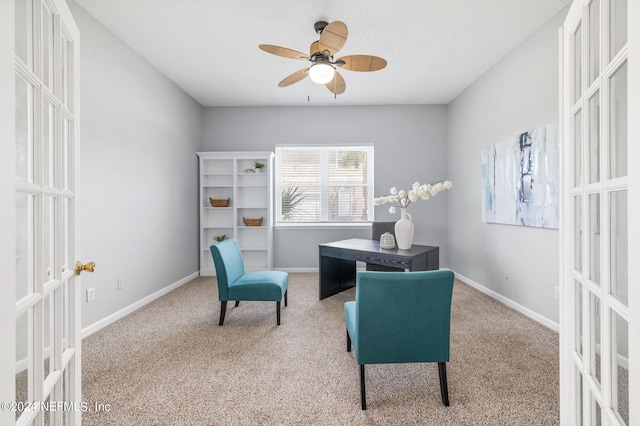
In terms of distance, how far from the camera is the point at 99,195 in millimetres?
2693

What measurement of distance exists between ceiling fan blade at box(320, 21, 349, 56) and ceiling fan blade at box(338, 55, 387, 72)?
186mm

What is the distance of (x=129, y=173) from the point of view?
3.11m

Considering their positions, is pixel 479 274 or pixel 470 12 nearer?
pixel 470 12

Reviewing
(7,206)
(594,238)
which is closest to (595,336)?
(594,238)

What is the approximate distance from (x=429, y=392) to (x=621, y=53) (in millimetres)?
1782

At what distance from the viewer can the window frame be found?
4898mm

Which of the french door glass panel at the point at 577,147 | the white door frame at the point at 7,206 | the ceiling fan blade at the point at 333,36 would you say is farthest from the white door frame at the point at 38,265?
the french door glass panel at the point at 577,147

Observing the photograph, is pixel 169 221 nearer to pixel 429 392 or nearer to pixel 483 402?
pixel 429 392

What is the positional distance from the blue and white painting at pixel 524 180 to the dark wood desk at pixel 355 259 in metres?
0.92

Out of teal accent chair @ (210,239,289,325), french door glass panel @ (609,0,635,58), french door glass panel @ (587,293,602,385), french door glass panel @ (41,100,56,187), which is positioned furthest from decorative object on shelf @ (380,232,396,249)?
french door glass panel @ (41,100,56,187)

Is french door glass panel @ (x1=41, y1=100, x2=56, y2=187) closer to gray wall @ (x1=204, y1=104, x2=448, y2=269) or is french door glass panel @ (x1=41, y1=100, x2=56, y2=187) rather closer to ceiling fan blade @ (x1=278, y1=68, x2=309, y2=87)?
ceiling fan blade @ (x1=278, y1=68, x2=309, y2=87)

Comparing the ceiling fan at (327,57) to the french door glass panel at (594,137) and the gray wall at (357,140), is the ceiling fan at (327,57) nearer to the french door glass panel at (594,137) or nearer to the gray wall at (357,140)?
the french door glass panel at (594,137)

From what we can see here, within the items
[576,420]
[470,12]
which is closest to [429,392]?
[576,420]

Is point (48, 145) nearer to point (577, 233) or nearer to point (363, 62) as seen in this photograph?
point (577, 233)
